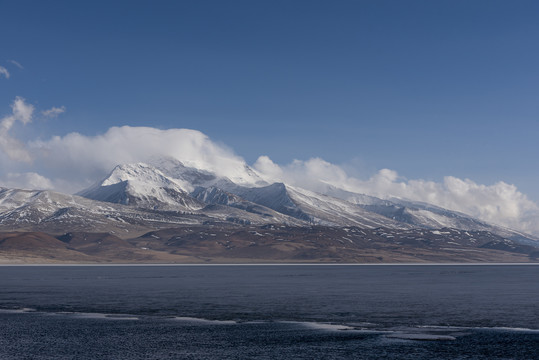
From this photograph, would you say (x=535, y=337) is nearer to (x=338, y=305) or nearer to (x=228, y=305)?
(x=338, y=305)

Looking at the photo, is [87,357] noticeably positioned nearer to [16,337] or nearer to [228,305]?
[16,337]

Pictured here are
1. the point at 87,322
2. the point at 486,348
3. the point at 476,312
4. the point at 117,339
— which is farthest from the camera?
the point at 476,312

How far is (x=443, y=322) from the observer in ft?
262

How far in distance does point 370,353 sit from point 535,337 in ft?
70.1

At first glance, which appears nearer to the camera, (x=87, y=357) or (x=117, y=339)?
(x=87, y=357)

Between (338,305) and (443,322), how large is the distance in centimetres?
2550

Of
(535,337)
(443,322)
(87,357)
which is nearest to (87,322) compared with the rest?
(87,357)

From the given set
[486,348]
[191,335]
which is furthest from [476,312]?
[191,335]

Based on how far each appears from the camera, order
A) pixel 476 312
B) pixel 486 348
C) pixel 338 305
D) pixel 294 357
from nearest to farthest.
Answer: pixel 294 357, pixel 486 348, pixel 476 312, pixel 338 305

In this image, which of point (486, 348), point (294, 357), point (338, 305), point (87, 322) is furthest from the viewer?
point (338, 305)

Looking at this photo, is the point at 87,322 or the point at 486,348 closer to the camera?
the point at 486,348

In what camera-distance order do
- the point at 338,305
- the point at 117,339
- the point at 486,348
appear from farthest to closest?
the point at 338,305, the point at 117,339, the point at 486,348

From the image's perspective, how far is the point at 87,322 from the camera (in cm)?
7975

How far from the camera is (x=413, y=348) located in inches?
2356
